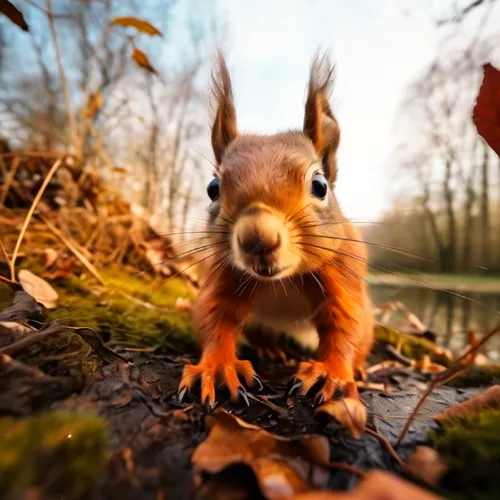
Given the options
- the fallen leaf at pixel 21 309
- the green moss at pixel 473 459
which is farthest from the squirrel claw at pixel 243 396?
the fallen leaf at pixel 21 309

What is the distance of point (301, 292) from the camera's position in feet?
3.95

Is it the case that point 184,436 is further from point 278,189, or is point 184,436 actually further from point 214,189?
point 214,189

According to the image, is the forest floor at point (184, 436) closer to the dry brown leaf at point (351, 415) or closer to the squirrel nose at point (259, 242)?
the dry brown leaf at point (351, 415)

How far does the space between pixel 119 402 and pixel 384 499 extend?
507 millimetres

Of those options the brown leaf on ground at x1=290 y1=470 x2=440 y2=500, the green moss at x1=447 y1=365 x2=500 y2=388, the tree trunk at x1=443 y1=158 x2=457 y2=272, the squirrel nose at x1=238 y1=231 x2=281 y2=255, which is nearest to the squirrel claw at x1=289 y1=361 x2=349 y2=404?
the squirrel nose at x1=238 y1=231 x2=281 y2=255

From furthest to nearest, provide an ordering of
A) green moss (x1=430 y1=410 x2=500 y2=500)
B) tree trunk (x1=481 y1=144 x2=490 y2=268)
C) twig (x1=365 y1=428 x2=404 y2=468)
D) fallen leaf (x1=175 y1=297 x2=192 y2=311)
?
tree trunk (x1=481 y1=144 x2=490 y2=268), fallen leaf (x1=175 y1=297 x2=192 y2=311), twig (x1=365 y1=428 x2=404 y2=468), green moss (x1=430 y1=410 x2=500 y2=500)

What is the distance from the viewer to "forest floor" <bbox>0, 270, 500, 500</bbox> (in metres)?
0.44

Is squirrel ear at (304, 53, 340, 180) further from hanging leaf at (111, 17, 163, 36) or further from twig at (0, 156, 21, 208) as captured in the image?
twig at (0, 156, 21, 208)

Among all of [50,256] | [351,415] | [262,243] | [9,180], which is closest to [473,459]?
[351,415]

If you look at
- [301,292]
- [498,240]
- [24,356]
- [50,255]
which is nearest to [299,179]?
[301,292]

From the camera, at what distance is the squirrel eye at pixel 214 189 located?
3.86 ft

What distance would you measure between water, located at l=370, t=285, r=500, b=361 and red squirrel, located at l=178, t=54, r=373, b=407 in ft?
2.98

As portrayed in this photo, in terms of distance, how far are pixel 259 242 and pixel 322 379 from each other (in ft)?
1.20

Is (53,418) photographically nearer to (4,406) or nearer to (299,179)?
(4,406)
